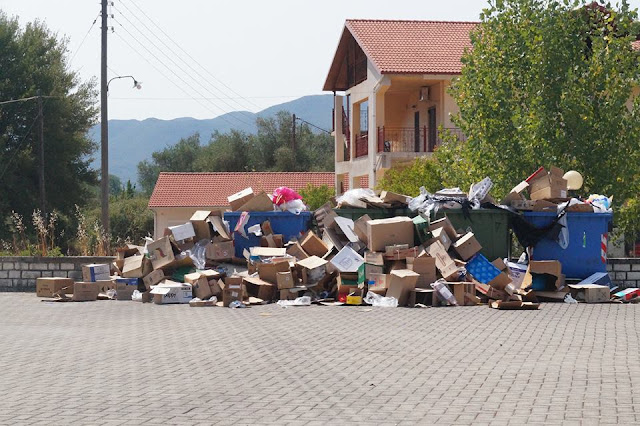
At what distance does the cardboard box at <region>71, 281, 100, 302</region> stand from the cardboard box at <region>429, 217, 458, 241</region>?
601cm

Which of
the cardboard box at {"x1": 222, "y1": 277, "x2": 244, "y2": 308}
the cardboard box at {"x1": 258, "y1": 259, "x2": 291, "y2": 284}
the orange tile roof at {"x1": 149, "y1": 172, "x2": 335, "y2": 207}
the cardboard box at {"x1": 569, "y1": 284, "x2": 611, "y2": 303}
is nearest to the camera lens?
the cardboard box at {"x1": 222, "y1": 277, "x2": 244, "y2": 308}

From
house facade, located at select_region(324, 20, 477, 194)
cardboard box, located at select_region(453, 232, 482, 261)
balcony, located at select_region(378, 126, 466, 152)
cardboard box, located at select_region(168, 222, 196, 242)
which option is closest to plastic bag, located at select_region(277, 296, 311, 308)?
cardboard box, located at select_region(168, 222, 196, 242)

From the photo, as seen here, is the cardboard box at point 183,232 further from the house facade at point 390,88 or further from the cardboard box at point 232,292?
the house facade at point 390,88

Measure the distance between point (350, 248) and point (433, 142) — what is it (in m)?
17.9

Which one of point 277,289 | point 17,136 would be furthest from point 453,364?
point 17,136

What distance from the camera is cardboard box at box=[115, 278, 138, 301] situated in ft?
58.1

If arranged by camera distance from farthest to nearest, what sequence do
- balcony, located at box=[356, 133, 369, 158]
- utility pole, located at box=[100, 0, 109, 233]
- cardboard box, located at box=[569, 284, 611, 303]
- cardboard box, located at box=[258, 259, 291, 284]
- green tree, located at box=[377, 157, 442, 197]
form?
balcony, located at box=[356, 133, 369, 158] → utility pole, located at box=[100, 0, 109, 233] → green tree, located at box=[377, 157, 442, 197] → cardboard box, located at box=[258, 259, 291, 284] → cardboard box, located at box=[569, 284, 611, 303]

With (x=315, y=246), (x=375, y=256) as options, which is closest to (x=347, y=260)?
(x=375, y=256)

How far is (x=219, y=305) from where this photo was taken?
54.2 ft

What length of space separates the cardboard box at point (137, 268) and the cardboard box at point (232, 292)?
2.02 meters

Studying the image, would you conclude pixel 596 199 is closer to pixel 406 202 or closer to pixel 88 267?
pixel 406 202

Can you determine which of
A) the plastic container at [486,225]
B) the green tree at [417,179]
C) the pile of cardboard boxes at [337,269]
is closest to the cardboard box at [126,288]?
the pile of cardboard boxes at [337,269]

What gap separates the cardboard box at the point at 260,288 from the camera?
664 inches

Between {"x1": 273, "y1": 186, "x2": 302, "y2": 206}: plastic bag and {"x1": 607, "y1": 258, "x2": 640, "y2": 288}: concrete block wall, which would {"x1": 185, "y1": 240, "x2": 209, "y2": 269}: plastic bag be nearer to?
{"x1": 273, "y1": 186, "x2": 302, "y2": 206}: plastic bag
